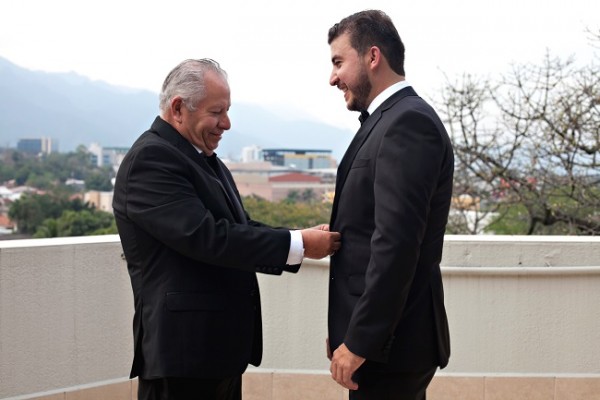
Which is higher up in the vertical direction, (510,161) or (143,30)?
Answer: (143,30)

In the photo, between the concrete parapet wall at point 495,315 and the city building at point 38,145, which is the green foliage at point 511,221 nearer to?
the concrete parapet wall at point 495,315

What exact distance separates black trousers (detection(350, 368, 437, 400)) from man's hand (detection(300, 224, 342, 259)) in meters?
0.33

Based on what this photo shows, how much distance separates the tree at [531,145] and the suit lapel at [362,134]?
6219 millimetres

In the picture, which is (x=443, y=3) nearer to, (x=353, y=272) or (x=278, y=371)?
(x=278, y=371)

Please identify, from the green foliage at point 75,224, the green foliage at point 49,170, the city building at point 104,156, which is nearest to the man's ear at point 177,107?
the green foliage at point 75,224

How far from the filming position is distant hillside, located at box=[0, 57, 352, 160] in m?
29.2

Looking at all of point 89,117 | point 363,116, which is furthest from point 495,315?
point 89,117

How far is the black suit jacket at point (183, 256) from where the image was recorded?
1953mm

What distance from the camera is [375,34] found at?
1932 millimetres

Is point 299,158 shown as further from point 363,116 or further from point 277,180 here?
point 363,116

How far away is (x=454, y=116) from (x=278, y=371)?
5704 millimetres

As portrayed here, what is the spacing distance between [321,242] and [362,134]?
0.30m

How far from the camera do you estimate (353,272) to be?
77.3 inches

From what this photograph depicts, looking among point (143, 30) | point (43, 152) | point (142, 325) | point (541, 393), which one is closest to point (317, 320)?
point (541, 393)
